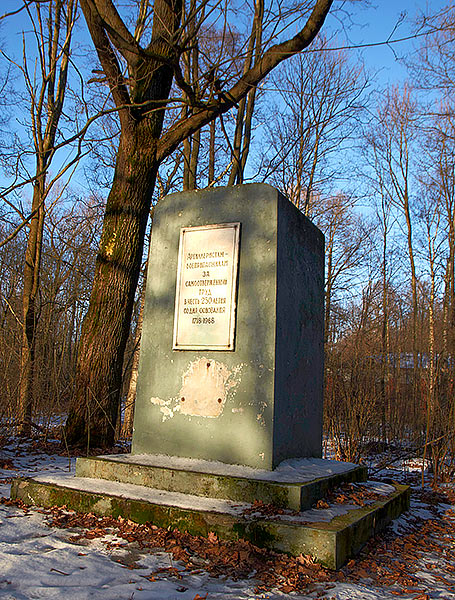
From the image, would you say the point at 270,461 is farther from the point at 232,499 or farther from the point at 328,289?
the point at 328,289

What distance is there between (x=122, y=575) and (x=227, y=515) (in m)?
0.74

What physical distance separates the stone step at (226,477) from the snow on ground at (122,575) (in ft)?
1.74

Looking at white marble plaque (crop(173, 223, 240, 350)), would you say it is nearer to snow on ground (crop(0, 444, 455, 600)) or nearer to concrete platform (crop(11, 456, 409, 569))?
concrete platform (crop(11, 456, 409, 569))

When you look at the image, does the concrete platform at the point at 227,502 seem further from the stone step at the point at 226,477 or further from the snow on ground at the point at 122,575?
the snow on ground at the point at 122,575

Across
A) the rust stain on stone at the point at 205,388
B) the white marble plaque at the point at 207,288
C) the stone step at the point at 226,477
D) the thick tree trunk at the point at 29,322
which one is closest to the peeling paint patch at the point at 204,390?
the rust stain on stone at the point at 205,388

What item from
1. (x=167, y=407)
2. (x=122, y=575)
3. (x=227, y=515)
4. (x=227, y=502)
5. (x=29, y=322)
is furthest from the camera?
(x=29, y=322)

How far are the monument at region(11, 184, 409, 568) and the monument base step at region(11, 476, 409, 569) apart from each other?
0.5 inches

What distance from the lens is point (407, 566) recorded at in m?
2.93

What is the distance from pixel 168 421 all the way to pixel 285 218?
74.4 inches

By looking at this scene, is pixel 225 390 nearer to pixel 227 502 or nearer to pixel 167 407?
pixel 167 407

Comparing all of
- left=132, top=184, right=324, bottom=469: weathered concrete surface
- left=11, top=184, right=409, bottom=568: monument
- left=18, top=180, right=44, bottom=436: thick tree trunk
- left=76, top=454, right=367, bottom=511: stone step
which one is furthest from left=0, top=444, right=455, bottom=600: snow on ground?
left=18, top=180, right=44, bottom=436: thick tree trunk

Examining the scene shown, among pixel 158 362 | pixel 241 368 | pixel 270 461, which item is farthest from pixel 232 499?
pixel 158 362

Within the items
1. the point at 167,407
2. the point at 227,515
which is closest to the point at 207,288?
the point at 167,407

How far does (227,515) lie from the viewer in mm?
2914
